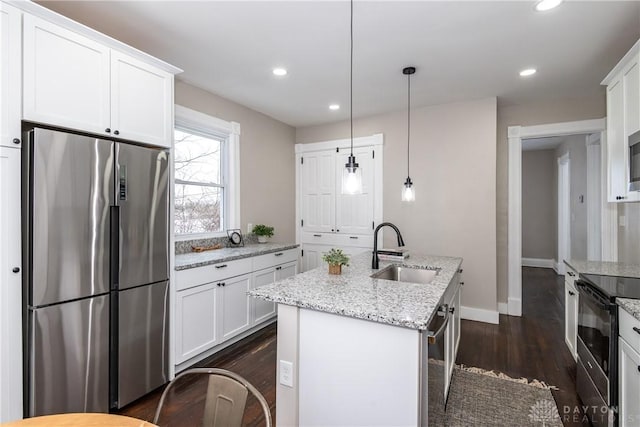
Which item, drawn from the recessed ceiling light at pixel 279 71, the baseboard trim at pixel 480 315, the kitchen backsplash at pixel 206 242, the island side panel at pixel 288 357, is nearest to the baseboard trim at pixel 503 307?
the baseboard trim at pixel 480 315

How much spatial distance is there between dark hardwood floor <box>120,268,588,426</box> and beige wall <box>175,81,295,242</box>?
1.54 meters

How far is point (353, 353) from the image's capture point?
151 cm

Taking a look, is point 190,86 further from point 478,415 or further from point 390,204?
point 478,415

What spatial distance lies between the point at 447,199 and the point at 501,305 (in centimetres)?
153

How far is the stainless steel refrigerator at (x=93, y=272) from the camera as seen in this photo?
1671 mm

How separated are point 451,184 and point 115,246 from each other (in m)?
3.55

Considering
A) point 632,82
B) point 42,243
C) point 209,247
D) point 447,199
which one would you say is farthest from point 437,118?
point 42,243

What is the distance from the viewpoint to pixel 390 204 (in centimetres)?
426

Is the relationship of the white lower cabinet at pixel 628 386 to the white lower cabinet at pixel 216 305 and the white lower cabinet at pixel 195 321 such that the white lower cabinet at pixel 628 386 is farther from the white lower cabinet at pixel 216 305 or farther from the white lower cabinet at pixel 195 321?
the white lower cabinet at pixel 195 321

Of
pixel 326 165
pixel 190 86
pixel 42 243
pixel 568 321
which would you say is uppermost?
pixel 190 86

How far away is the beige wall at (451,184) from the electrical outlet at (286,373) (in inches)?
112

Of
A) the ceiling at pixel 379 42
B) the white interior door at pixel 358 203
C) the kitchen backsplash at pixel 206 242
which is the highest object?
the ceiling at pixel 379 42

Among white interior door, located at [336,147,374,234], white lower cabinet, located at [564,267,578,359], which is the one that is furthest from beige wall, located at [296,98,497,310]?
white lower cabinet, located at [564,267,578,359]

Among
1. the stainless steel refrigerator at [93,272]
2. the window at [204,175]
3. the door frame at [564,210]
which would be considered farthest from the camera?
the door frame at [564,210]
